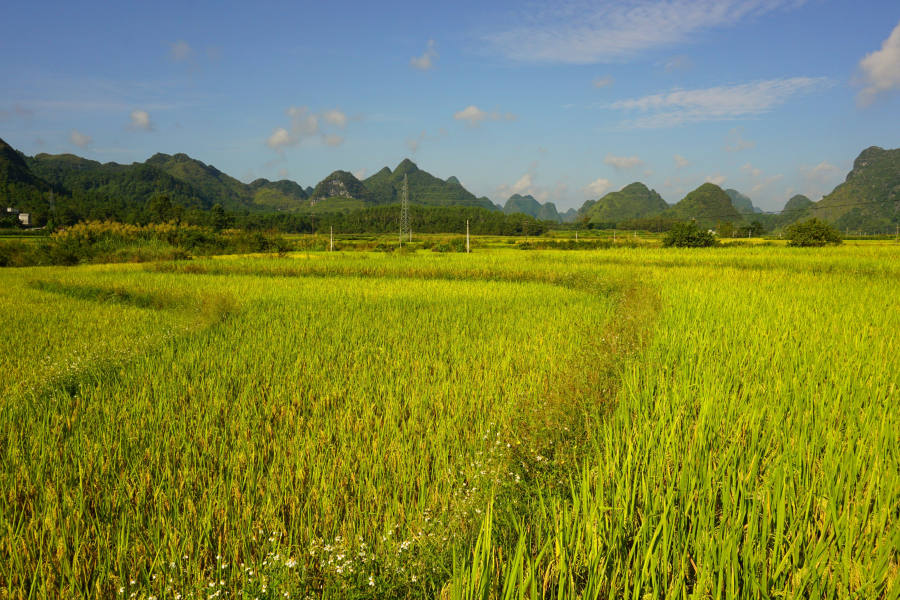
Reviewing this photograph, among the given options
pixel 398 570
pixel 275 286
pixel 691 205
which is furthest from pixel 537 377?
pixel 691 205

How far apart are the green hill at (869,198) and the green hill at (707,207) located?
55.8 feet

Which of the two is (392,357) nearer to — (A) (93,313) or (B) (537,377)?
(B) (537,377)

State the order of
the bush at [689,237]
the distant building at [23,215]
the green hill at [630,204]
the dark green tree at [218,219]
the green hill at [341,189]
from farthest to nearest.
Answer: the green hill at [341,189], the green hill at [630,204], the distant building at [23,215], the dark green tree at [218,219], the bush at [689,237]

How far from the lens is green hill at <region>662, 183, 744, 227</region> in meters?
102

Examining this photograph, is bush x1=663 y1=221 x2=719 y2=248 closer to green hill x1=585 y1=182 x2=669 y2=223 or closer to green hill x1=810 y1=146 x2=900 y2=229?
green hill x1=810 y1=146 x2=900 y2=229

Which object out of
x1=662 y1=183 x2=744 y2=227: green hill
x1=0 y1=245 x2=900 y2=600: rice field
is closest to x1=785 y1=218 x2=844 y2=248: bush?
x1=0 y1=245 x2=900 y2=600: rice field

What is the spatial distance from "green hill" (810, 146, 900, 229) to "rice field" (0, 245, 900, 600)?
102564mm

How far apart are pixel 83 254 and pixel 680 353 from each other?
22136mm

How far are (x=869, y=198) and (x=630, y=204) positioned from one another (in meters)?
68.4

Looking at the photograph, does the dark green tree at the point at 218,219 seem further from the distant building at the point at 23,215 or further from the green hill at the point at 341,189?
the green hill at the point at 341,189

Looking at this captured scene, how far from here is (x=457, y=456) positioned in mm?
2684

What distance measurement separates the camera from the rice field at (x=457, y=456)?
1544 millimetres

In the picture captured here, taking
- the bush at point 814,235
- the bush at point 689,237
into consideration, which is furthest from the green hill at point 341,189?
the bush at point 814,235

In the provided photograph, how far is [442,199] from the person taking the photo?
189000 millimetres
